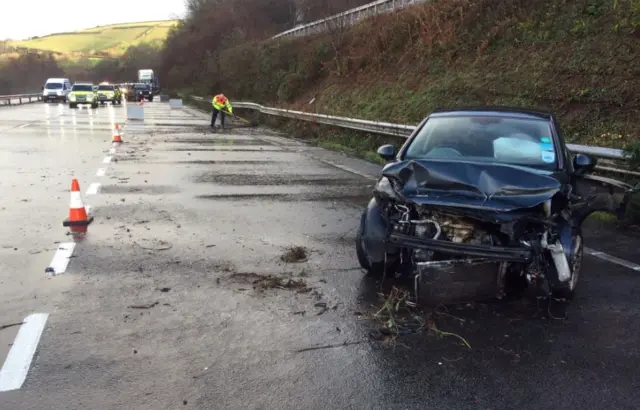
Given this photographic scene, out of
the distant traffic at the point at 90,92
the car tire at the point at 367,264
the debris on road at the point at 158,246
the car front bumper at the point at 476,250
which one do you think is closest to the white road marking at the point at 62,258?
the debris on road at the point at 158,246

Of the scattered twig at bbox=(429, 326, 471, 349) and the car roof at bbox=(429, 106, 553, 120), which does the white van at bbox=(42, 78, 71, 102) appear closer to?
the car roof at bbox=(429, 106, 553, 120)

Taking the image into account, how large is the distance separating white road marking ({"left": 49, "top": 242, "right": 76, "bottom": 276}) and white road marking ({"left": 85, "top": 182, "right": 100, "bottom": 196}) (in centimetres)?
334

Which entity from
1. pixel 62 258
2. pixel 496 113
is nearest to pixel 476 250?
pixel 496 113

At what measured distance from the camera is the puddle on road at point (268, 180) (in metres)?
11.3

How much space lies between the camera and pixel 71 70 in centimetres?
11431

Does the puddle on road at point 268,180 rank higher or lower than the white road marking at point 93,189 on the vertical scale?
lower

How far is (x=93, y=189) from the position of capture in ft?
33.2

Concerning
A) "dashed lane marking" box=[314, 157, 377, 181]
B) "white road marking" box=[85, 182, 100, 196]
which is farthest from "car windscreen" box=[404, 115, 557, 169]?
"white road marking" box=[85, 182, 100, 196]

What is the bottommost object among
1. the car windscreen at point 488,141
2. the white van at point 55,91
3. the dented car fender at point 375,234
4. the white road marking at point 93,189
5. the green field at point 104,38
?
the white van at point 55,91

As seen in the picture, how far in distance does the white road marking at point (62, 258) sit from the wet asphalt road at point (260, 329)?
0.31ft

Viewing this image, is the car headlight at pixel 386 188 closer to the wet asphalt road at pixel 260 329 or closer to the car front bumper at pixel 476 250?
the car front bumper at pixel 476 250

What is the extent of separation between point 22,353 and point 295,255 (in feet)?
9.79

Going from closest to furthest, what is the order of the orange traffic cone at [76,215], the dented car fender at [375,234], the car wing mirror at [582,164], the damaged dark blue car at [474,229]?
the damaged dark blue car at [474,229]
the dented car fender at [375,234]
the car wing mirror at [582,164]
the orange traffic cone at [76,215]

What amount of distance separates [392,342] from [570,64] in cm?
1326
